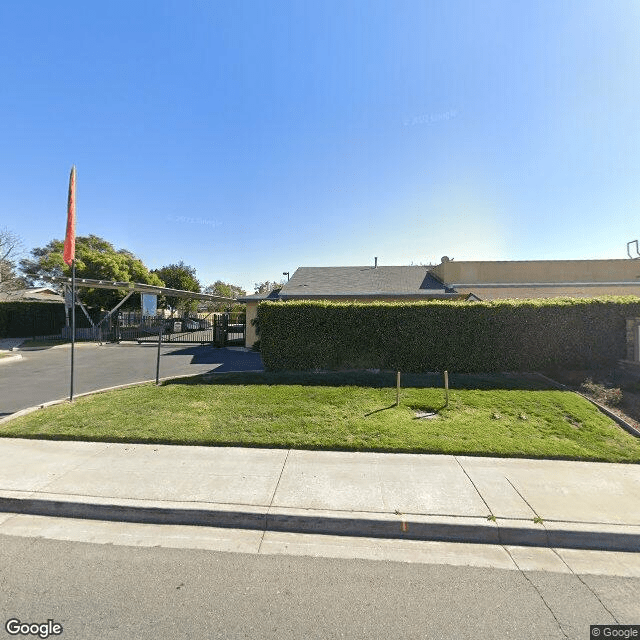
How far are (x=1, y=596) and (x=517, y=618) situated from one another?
3.72 meters

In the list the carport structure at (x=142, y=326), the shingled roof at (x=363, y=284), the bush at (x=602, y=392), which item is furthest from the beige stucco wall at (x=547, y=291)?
the carport structure at (x=142, y=326)

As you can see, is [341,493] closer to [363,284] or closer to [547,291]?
[363,284]

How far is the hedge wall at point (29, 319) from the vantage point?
864 inches

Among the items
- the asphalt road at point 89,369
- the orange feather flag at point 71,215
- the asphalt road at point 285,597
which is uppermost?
the orange feather flag at point 71,215

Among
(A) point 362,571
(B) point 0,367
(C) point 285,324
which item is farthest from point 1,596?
(B) point 0,367

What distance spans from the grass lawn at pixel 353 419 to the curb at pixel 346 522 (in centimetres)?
165

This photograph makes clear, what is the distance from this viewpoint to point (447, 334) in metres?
9.19

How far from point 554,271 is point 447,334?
1628cm

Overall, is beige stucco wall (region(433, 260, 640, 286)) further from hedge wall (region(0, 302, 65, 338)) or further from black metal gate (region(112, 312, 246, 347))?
hedge wall (region(0, 302, 65, 338))

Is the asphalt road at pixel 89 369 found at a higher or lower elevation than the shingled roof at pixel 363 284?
lower

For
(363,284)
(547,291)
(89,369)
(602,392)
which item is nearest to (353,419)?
→ (602,392)

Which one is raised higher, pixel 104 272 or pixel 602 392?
pixel 104 272

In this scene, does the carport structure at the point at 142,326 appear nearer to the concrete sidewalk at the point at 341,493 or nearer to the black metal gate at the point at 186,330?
the black metal gate at the point at 186,330

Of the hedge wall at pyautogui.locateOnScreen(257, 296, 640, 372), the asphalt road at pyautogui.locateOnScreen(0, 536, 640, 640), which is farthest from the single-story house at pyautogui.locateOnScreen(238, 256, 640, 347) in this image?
the asphalt road at pyautogui.locateOnScreen(0, 536, 640, 640)
